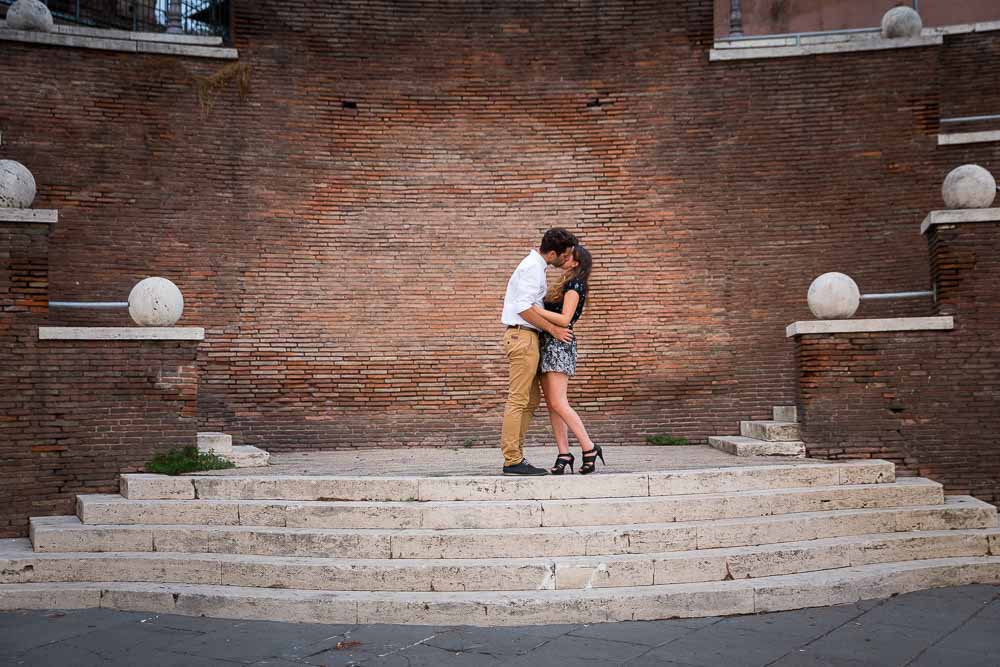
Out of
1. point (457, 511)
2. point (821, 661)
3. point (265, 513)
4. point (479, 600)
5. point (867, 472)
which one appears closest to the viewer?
point (821, 661)

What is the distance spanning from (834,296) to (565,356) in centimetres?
286

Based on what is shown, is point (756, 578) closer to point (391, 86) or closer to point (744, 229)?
point (744, 229)

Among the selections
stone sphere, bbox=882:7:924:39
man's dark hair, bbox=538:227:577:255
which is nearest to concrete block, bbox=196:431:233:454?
man's dark hair, bbox=538:227:577:255

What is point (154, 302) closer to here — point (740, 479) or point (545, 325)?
point (545, 325)

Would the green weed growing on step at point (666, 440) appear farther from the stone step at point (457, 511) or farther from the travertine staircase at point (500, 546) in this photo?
the stone step at point (457, 511)

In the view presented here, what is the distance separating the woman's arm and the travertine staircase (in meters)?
1.11

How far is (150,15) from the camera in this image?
44.5 ft

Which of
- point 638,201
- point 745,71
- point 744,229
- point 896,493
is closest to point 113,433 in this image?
point 896,493

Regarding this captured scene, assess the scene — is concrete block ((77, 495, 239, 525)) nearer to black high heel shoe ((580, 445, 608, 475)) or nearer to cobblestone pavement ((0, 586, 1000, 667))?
cobblestone pavement ((0, 586, 1000, 667))

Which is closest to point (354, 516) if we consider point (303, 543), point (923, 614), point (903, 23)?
point (303, 543)

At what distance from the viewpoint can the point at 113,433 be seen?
7.31 m

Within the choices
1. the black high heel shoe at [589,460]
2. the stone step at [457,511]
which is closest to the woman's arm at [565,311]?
the black high heel shoe at [589,460]

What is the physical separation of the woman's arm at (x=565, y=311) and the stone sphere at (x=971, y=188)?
394 centimetres

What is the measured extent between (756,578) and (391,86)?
828 cm
